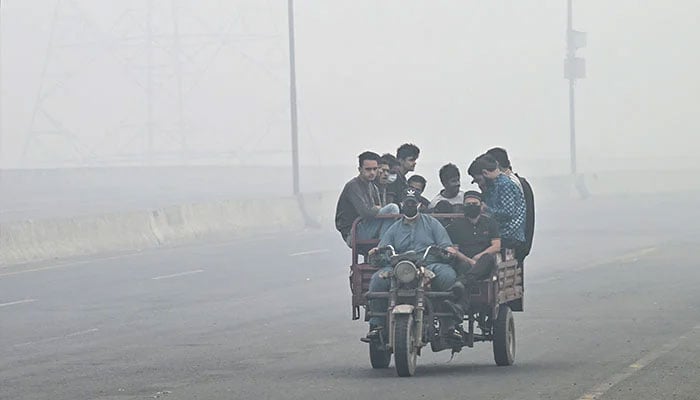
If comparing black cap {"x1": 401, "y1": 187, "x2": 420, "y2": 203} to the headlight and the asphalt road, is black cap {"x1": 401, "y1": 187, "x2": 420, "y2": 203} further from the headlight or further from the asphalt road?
the asphalt road

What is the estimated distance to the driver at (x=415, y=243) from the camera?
38.7 ft

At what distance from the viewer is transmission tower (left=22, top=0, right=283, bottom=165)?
253 feet

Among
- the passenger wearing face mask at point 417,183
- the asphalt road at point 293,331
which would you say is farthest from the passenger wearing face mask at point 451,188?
the asphalt road at point 293,331

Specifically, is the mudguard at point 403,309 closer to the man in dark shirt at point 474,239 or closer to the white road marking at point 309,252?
the man in dark shirt at point 474,239

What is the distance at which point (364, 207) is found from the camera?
41.4 feet

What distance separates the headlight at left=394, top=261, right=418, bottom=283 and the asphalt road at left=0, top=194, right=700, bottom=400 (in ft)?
2.61

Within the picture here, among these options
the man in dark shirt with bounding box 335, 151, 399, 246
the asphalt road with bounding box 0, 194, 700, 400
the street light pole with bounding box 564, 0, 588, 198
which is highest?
the street light pole with bounding box 564, 0, 588, 198

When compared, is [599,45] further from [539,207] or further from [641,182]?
[539,207]

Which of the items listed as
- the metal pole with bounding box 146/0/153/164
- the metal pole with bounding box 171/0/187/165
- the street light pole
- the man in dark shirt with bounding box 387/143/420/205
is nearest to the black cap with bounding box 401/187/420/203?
the man in dark shirt with bounding box 387/143/420/205

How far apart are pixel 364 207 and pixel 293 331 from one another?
349cm

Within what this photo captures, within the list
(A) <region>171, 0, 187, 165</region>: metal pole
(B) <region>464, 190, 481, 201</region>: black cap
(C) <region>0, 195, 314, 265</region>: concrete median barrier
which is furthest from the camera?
(A) <region>171, 0, 187, 165</region>: metal pole

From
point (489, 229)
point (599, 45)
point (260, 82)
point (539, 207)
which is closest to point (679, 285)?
point (489, 229)

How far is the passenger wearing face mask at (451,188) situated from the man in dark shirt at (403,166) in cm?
90

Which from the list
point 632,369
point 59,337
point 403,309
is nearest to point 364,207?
point 403,309
